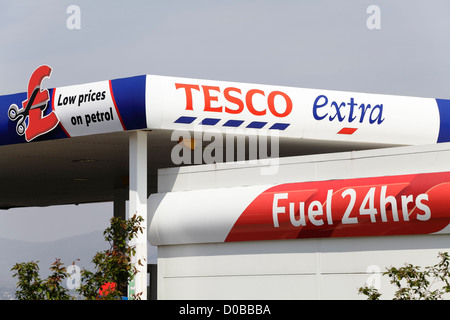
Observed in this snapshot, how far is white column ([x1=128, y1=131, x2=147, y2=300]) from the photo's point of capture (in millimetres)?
18703

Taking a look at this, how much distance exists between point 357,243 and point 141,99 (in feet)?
18.1

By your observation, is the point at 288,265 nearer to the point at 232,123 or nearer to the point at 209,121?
the point at 232,123

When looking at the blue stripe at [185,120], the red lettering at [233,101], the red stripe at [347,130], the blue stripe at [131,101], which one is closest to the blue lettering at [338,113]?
the red stripe at [347,130]

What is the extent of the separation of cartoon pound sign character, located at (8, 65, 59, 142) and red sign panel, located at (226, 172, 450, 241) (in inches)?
207

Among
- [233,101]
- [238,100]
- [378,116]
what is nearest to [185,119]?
[233,101]

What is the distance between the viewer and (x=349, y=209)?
54.7ft

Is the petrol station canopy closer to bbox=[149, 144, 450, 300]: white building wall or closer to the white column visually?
the white column

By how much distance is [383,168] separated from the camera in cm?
1681

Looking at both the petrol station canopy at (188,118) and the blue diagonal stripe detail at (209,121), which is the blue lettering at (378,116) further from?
the blue diagonal stripe detail at (209,121)

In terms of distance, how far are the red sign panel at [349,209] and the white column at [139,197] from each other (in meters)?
2.01

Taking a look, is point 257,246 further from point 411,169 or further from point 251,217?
point 411,169

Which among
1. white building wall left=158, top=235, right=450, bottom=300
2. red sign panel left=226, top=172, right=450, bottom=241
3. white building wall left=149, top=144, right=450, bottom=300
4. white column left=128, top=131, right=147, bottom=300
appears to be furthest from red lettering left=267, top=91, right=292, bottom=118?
white building wall left=158, top=235, right=450, bottom=300

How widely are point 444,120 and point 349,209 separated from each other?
290 inches
